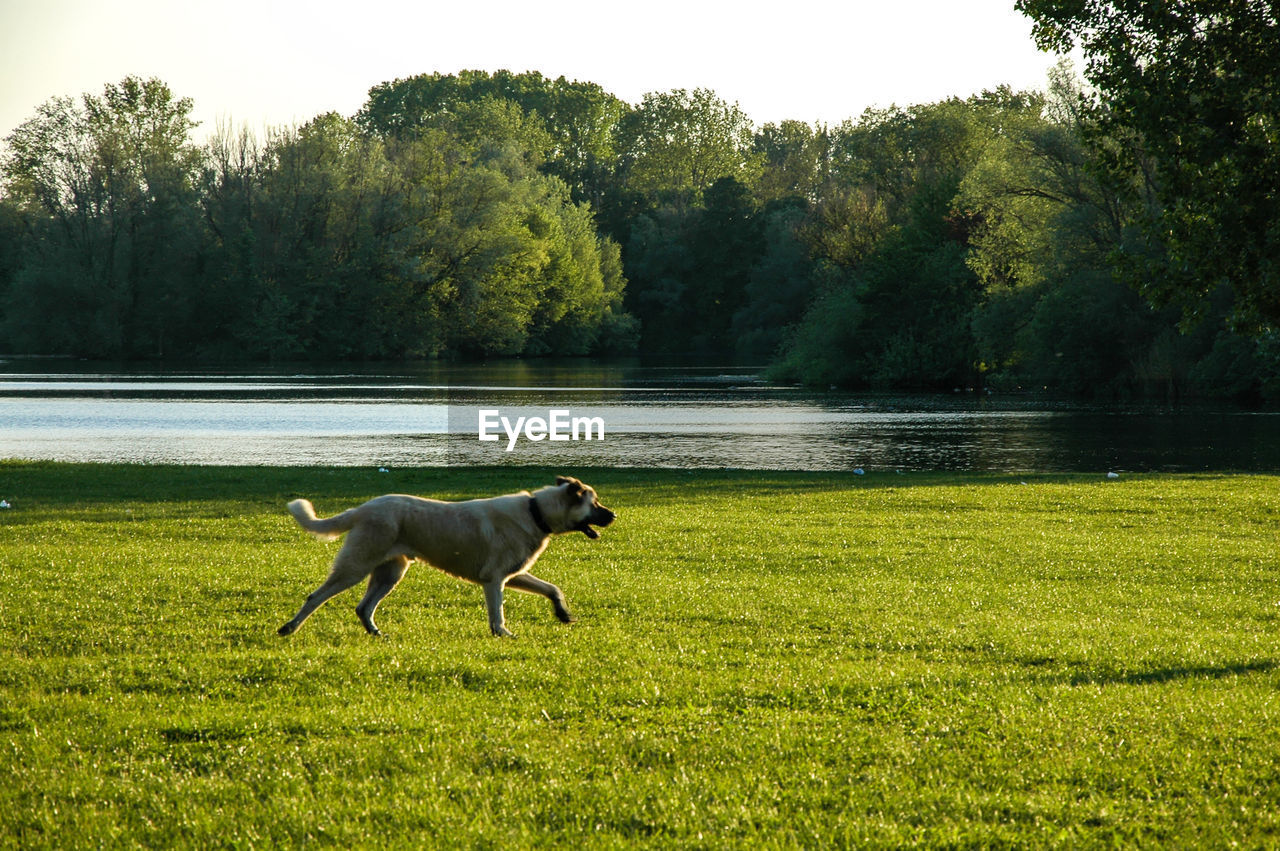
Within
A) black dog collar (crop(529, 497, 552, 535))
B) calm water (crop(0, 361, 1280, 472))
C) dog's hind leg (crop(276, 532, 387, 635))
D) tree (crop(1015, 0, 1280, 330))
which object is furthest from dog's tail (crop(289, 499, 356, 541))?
calm water (crop(0, 361, 1280, 472))

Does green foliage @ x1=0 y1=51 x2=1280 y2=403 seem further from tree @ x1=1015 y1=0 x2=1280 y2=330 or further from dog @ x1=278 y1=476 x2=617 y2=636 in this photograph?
dog @ x1=278 y1=476 x2=617 y2=636

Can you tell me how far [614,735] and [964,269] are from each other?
248 ft

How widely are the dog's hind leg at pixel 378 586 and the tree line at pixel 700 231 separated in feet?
50.9

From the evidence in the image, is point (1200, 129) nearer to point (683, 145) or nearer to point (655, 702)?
point (655, 702)

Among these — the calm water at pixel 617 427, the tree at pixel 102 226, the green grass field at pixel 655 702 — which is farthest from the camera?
the tree at pixel 102 226

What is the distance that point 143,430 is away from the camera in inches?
1891

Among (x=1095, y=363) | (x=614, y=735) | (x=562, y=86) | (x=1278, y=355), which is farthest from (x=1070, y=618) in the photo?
(x=562, y=86)

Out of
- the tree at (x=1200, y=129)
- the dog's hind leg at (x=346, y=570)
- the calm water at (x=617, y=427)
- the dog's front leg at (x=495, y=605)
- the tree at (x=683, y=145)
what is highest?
the tree at (x=683, y=145)

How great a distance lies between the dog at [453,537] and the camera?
35.0ft

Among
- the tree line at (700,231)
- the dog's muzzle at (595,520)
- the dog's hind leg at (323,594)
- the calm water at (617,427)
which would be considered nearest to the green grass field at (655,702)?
the dog's hind leg at (323,594)

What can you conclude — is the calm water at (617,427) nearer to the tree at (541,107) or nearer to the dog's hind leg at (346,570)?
the dog's hind leg at (346,570)

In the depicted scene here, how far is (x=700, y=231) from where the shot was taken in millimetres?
143875

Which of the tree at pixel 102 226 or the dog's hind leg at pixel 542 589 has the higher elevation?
the tree at pixel 102 226

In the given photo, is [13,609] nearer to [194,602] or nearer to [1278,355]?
[194,602]
